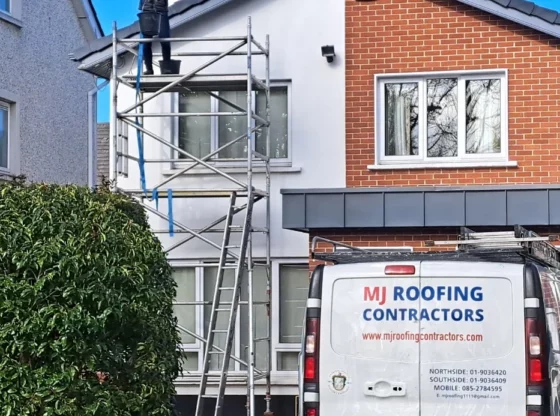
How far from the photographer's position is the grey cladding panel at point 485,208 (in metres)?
12.2

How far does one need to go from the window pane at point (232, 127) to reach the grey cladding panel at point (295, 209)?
191 cm

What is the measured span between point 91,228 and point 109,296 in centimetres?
64

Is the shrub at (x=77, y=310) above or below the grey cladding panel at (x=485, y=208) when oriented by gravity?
below

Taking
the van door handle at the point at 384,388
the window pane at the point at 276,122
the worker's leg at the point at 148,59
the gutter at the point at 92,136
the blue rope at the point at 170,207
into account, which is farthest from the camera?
the gutter at the point at 92,136

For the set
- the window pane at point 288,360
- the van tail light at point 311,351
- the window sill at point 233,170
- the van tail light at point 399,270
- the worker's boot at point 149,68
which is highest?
the worker's boot at point 149,68

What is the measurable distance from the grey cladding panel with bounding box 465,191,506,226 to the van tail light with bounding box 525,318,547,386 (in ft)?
12.6

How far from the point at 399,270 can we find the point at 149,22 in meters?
5.68

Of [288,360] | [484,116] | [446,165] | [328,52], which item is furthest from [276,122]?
[288,360]

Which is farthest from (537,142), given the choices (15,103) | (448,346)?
(15,103)

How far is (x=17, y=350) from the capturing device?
878cm

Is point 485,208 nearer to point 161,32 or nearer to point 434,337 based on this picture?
point 434,337

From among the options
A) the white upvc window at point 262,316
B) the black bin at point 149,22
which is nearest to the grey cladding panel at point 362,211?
the white upvc window at point 262,316

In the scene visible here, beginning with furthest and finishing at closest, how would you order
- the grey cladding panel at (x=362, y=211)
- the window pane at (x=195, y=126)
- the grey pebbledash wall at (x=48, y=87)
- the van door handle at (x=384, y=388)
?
the grey pebbledash wall at (x=48, y=87)
the window pane at (x=195, y=126)
the grey cladding panel at (x=362, y=211)
the van door handle at (x=384, y=388)

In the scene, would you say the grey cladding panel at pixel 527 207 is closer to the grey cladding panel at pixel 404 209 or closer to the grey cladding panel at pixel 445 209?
the grey cladding panel at pixel 445 209
